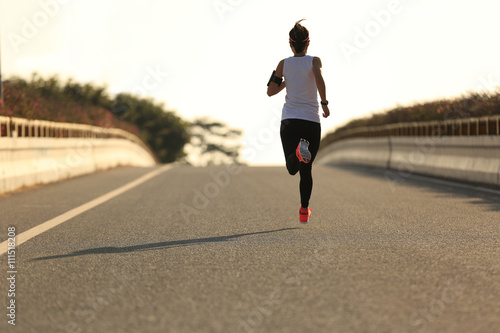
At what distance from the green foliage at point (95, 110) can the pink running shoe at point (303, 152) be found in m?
9.22

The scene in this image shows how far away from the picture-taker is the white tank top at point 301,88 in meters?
8.10

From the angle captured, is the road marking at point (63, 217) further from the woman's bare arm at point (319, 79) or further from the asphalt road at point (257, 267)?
the woman's bare arm at point (319, 79)

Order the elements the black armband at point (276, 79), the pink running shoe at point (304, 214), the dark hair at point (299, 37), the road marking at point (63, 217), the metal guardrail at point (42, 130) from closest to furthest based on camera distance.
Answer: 1. the road marking at point (63, 217)
2. the pink running shoe at point (304, 214)
3. the dark hair at point (299, 37)
4. the black armband at point (276, 79)
5. the metal guardrail at point (42, 130)

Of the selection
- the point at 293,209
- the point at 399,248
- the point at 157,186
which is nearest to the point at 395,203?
the point at 293,209

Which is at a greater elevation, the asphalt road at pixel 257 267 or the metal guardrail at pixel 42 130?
the metal guardrail at pixel 42 130

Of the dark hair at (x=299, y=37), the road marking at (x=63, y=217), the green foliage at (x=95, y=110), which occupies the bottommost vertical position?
the road marking at (x=63, y=217)

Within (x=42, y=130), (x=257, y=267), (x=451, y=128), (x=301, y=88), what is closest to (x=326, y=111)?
(x=301, y=88)

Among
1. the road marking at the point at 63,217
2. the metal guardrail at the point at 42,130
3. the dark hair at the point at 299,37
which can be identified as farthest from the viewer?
the metal guardrail at the point at 42,130

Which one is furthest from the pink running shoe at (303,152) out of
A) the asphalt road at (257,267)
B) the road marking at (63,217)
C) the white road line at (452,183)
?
the white road line at (452,183)

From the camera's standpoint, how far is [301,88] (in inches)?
320

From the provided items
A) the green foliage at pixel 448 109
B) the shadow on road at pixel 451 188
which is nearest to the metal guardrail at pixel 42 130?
the shadow on road at pixel 451 188

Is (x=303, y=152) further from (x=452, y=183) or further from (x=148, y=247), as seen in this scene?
(x=452, y=183)

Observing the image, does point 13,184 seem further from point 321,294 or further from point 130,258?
point 321,294

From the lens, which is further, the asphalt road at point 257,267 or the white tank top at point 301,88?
the white tank top at point 301,88
